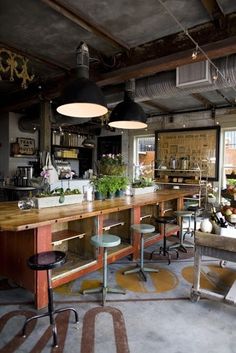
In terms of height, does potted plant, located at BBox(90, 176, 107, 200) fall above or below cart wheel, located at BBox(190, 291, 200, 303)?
above

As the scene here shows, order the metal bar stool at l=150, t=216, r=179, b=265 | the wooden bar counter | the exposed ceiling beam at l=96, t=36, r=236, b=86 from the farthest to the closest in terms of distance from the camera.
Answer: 1. the metal bar stool at l=150, t=216, r=179, b=265
2. the exposed ceiling beam at l=96, t=36, r=236, b=86
3. the wooden bar counter

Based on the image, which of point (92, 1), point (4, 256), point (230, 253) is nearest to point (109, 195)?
point (4, 256)

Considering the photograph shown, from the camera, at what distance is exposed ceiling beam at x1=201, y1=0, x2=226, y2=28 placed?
270 centimetres

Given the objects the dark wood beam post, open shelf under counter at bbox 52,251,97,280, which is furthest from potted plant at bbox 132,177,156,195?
the dark wood beam post

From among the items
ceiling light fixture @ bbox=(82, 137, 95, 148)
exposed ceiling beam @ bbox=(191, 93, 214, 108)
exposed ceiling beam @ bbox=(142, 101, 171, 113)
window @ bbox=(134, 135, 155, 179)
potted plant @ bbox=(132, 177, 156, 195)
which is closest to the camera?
potted plant @ bbox=(132, 177, 156, 195)

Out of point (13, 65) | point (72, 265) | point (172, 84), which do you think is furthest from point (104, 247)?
point (172, 84)

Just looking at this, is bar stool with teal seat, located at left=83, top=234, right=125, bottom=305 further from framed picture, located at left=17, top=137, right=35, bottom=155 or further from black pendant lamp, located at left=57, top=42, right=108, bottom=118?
framed picture, located at left=17, top=137, right=35, bottom=155

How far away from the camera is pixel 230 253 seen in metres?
2.68

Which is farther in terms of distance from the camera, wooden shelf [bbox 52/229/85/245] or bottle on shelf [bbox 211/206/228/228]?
wooden shelf [bbox 52/229/85/245]

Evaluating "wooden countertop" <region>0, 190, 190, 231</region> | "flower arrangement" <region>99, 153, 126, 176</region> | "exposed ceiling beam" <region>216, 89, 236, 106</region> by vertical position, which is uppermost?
"exposed ceiling beam" <region>216, 89, 236, 106</region>

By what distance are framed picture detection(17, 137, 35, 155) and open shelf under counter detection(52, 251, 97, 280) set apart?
4.62 metres

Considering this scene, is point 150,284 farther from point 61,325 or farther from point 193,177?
point 193,177

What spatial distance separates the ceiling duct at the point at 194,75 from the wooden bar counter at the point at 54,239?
6.17ft

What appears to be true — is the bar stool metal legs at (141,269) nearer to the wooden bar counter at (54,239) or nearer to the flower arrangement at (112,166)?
the wooden bar counter at (54,239)
